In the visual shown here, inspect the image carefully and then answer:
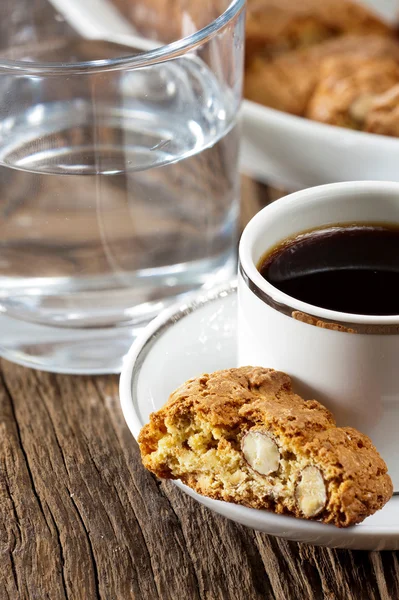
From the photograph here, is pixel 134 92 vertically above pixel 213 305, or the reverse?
pixel 134 92

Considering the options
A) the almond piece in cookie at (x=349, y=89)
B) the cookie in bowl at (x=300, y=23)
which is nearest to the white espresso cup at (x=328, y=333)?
the almond piece in cookie at (x=349, y=89)

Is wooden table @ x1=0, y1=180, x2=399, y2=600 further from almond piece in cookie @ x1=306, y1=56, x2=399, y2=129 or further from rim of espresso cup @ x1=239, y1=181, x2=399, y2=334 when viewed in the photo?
almond piece in cookie @ x1=306, y1=56, x2=399, y2=129

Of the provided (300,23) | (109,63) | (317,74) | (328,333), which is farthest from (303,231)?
(300,23)

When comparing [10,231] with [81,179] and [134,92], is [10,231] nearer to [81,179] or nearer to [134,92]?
[81,179]

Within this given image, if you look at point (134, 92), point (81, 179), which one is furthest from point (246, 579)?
point (134, 92)

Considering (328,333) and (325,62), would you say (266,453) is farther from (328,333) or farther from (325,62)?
(325,62)
